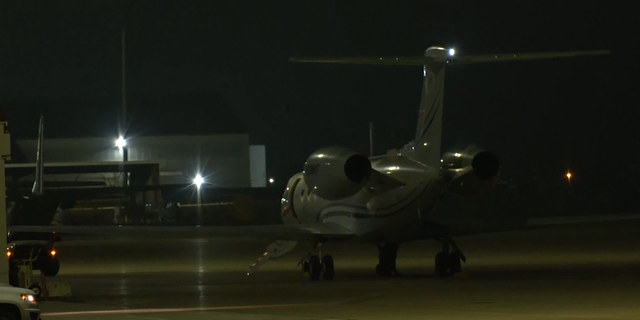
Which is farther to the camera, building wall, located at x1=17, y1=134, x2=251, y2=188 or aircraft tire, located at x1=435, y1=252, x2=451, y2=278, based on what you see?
building wall, located at x1=17, y1=134, x2=251, y2=188

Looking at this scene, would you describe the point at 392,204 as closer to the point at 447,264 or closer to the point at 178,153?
the point at 447,264

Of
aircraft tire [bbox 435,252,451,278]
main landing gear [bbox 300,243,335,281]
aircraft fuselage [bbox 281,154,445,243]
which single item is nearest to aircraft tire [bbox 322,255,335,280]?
main landing gear [bbox 300,243,335,281]

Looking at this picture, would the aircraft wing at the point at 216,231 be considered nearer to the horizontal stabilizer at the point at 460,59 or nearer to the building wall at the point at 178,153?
the horizontal stabilizer at the point at 460,59

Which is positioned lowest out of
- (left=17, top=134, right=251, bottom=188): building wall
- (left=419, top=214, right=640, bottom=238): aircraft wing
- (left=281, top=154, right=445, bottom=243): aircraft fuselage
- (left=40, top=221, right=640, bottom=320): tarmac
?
(left=40, top=221, right=640, bottom=320): tarmac

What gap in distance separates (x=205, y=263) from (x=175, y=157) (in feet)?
156

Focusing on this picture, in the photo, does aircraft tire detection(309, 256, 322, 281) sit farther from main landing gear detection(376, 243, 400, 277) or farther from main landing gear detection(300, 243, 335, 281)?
main landing gear detection(376, 243, 400, 277)

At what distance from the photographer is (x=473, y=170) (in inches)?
951

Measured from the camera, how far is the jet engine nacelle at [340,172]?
24.3 meters

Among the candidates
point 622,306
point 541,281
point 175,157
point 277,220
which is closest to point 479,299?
point 622,306

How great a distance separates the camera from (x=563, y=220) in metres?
27.0

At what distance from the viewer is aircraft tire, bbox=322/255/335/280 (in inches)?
1004

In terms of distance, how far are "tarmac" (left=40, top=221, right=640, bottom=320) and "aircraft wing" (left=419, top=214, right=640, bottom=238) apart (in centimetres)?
107

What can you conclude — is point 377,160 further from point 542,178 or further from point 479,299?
point 542,178

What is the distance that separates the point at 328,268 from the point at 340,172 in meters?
2.64
